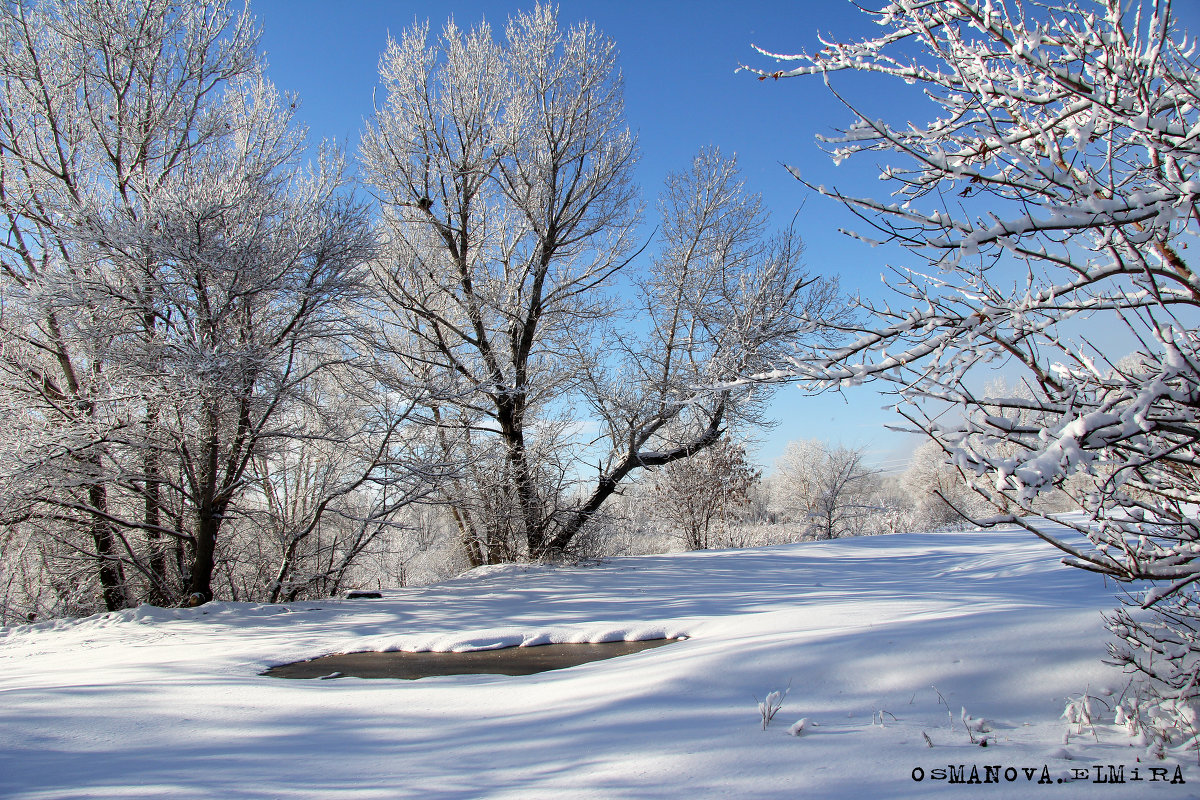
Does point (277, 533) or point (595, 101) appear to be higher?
point (595, 101)

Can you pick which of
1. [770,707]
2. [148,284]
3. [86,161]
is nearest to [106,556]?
[148,284]

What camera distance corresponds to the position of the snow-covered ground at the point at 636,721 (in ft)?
6.58

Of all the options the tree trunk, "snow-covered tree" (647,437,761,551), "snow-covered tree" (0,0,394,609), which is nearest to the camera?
"snow-covered tree" (0,0,394,609)

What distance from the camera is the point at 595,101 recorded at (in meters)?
10.5

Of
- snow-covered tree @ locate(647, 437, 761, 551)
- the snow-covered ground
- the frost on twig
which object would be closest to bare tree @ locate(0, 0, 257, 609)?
the snow-covered ground

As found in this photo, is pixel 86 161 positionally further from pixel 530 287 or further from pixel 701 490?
pixel 701 490

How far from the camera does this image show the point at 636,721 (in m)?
2.55

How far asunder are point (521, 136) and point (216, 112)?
14.4ft

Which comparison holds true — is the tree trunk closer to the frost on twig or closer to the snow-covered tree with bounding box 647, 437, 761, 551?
the frost on twig

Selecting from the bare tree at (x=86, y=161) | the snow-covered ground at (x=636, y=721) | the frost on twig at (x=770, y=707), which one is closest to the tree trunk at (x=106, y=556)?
the bare tree at (x=86, y=161)

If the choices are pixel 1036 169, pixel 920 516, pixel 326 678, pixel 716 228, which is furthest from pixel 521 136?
pixel 920 516

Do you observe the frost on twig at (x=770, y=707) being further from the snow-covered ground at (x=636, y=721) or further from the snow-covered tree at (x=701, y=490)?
the snow-covered tree at (x=701, y=490)

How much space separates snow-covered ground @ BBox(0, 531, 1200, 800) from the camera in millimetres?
2006

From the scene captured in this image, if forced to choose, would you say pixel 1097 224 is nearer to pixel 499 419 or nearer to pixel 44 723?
pixel 44 723
